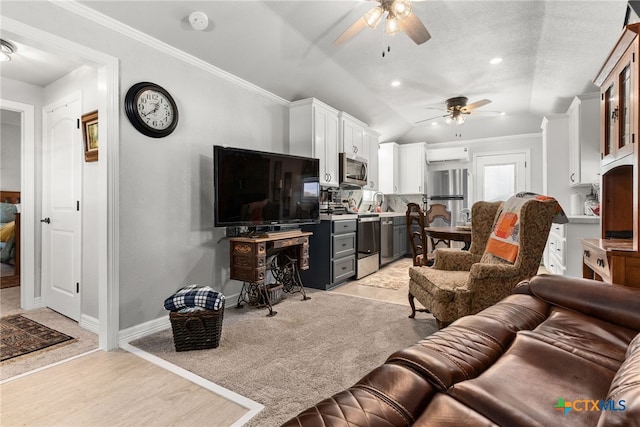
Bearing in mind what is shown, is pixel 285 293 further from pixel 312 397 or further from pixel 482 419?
pixel 482 419

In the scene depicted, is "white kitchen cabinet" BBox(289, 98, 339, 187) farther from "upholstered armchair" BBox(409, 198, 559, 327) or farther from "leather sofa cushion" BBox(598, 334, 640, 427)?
"leather sofa cushion" BBox(598, 334, 640, 427)

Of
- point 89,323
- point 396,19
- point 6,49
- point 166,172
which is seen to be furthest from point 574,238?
point 6,49

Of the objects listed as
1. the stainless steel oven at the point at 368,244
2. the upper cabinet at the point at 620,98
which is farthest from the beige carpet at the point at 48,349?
the upper cabinet at the point at 620,98

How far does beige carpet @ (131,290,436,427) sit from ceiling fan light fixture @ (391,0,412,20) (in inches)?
94.0

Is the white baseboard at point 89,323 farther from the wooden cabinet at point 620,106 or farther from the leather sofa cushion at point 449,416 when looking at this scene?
the wooden cabinet at point 620,106

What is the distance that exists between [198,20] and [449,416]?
9.97 ft

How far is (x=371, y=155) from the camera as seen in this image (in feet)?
18.9

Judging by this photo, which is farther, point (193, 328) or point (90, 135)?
point (90, 135)

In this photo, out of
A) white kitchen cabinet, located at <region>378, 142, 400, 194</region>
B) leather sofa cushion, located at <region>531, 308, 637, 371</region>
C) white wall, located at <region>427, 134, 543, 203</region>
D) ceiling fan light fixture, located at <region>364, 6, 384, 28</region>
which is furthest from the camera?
white kitchen cabinet, located at <region>378, 142, 400, 194</region>

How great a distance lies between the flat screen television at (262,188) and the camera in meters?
2.93

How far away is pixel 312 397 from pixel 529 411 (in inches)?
48.2

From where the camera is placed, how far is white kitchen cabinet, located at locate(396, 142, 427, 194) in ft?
22.3

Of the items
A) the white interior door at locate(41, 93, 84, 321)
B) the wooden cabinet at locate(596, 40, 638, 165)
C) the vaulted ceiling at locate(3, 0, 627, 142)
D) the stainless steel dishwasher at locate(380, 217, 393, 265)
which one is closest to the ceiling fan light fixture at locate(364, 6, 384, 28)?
the vaulted ceiling at locate(3, 0, 627, 142)

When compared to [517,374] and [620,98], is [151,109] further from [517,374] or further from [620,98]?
[620,98]
